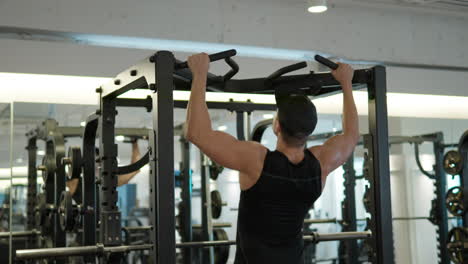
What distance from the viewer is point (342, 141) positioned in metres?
2.51

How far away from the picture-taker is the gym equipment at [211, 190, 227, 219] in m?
5.53

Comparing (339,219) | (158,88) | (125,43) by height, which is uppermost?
(125,43)

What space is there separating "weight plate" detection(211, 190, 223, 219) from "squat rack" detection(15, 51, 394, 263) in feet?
7.55

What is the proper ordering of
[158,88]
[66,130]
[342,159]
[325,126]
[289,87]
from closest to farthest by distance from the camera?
[158,88], [342,159], [289,87], [66,130], [325,126]

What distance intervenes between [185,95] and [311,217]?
207 cm

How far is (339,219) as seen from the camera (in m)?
6.30

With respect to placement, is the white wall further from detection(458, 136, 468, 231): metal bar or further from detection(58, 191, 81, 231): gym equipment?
detection(58, 191, 81, 231): gym equipment

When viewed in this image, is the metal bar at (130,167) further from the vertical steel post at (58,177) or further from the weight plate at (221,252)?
the weight plate at (221,252)

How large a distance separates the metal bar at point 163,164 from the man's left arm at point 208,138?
0.14m

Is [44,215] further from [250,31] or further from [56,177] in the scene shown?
[250,31]

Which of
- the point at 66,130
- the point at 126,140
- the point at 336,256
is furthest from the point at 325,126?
the point at 66,130

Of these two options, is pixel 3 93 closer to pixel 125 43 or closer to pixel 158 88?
pixel 125 43

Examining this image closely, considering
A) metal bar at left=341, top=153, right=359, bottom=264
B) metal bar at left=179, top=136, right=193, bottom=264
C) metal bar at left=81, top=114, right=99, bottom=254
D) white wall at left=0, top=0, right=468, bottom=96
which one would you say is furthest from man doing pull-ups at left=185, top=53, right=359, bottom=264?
metal bar at left=341, top=153, right=359, bottom=264

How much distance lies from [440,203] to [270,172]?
4749mm
